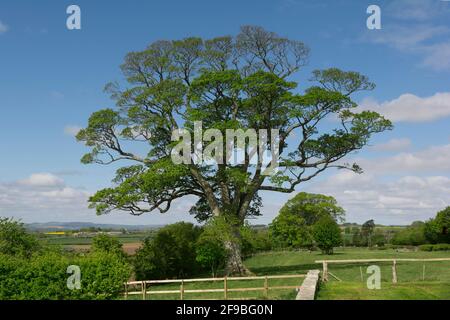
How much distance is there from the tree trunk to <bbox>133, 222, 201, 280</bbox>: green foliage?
16.6 ft

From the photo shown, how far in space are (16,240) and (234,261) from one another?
49.2 feet

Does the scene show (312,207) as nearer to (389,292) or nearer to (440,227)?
(440,227)

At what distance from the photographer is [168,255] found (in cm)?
3875

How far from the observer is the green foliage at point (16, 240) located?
32969 millimetres

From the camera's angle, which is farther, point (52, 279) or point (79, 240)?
point (79, 240)

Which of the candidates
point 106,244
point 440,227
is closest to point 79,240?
point 106,244

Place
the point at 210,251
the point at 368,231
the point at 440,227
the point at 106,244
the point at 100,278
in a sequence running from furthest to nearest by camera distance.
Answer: the point at 368,231
the point at 440,227
the point at 210,251
the point at 106,244
the point at 100,278

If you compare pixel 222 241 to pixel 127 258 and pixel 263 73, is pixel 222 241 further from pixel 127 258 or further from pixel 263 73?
pixel 263 73

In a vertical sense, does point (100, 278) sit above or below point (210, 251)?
below

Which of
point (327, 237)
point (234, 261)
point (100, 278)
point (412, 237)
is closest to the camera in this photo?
point (100, 278)

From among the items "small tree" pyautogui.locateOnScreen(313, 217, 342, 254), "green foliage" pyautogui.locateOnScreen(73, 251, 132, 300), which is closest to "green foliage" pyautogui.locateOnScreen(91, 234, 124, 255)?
"green foliage" pyautogui.locateOnScreen(73, 251, 132, 300)

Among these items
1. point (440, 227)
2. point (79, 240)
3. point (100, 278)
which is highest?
point (440, 227)
